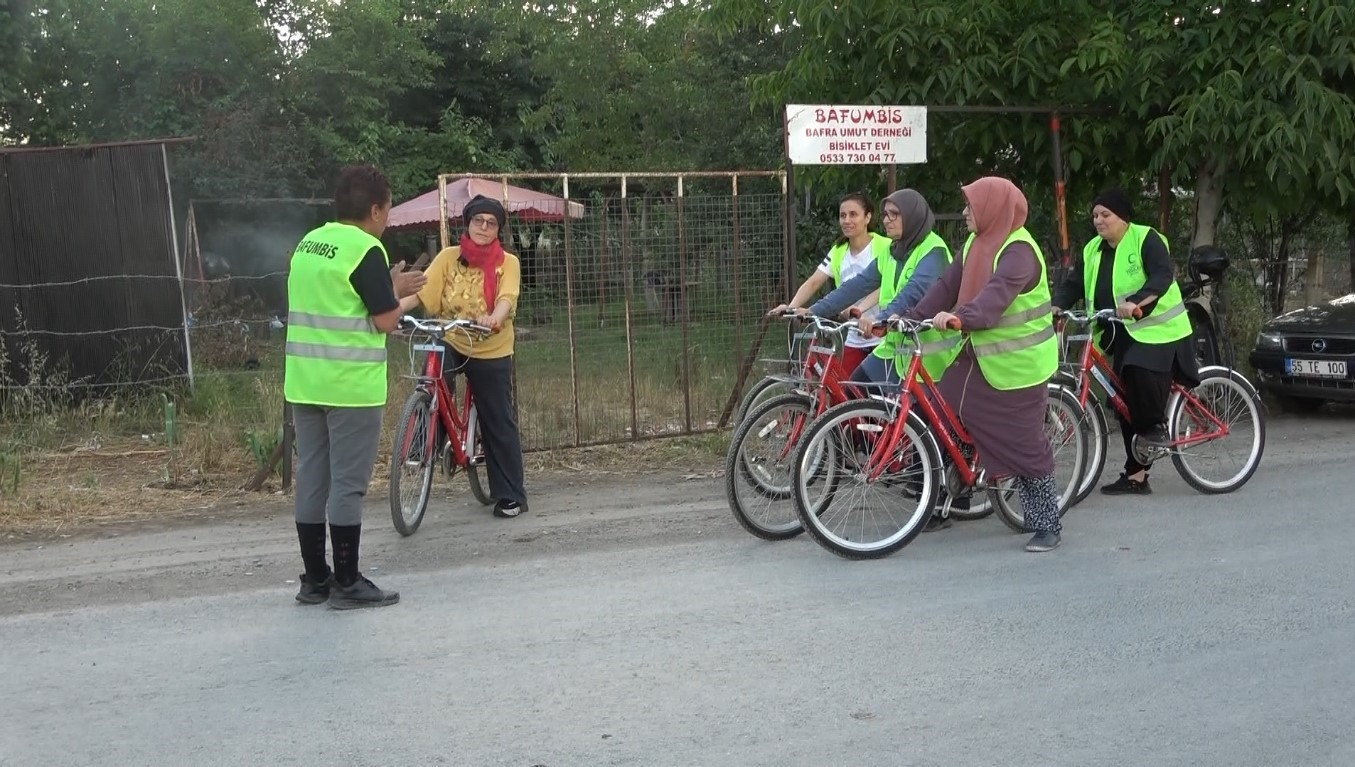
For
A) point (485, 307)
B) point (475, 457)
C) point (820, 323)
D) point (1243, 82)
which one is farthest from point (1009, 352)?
point (1243, 82)

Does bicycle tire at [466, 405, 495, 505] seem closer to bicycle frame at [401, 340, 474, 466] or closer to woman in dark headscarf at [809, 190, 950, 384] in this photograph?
bicycle frame at [401, 340, 474, 466]

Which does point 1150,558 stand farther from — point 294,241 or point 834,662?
point 294,241

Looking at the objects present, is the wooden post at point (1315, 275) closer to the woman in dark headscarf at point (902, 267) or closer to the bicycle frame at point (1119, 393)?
the bicycle frame at point (1119, 393)

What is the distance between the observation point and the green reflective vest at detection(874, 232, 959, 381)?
646 cm

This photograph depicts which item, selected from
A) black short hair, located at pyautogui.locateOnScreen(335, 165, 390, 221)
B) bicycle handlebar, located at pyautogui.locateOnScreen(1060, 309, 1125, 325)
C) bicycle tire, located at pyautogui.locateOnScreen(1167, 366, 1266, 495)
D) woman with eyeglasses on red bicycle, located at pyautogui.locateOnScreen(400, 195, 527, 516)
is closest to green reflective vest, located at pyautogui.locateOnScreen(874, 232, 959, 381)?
bicycle handlebar, located at pyautogui.locateOnScreen(1060, 309, 1125, 325)

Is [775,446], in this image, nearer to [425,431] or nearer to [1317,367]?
[425,431]

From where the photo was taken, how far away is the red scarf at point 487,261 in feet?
23.5

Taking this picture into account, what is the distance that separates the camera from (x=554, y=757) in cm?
401

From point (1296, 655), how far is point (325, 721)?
3.50 metres

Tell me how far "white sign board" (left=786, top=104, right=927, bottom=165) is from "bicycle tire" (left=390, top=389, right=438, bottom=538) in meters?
3.52

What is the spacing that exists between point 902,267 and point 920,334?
694 millimetres

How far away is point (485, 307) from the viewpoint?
7.20 meters

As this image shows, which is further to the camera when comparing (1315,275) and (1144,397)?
(1315,275)

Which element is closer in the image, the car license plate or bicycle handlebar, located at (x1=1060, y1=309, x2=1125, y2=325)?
bicycle handlebar, located at (x1=1060, y1=309, x2=1125, y2=325)
